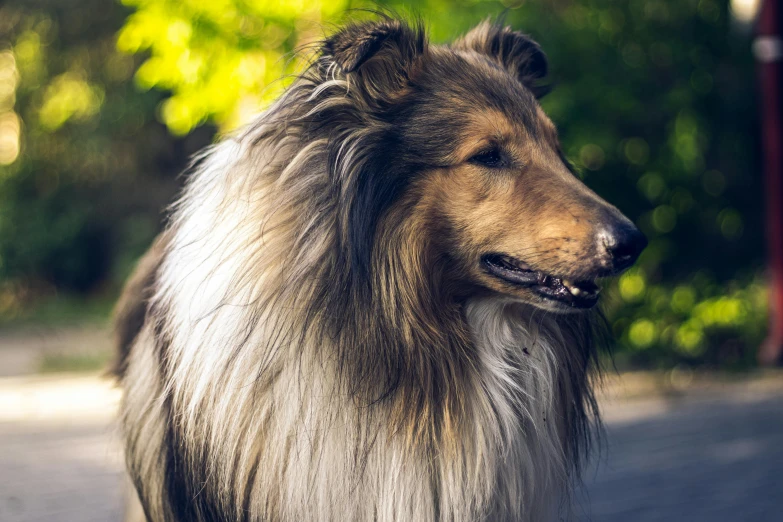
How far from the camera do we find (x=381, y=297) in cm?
251

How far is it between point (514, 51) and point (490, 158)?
690mm

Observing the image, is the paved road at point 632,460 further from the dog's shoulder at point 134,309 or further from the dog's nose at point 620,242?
the dog's nose at point 620,242

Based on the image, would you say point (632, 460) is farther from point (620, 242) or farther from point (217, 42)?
point (217, 42)

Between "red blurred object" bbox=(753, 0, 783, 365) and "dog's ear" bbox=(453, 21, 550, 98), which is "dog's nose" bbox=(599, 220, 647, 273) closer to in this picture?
"dog's ear" bbox=(453, 21, 550, 98)

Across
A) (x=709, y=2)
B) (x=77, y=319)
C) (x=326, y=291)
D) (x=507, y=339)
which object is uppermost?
(x=709, y=2)

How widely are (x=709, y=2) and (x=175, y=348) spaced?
6330 millimetres

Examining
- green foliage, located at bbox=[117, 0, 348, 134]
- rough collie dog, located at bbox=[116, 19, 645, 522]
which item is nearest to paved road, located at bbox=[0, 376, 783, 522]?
rough collie dog, located at bbox=[116, 19, 645, 522]

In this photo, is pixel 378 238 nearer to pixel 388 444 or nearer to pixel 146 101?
pixel 388 444

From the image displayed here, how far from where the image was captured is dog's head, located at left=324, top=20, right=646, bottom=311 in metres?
2.46

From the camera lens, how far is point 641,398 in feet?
21.8

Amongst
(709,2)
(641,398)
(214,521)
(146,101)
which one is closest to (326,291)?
(214,521)

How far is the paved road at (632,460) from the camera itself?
4.31 metres

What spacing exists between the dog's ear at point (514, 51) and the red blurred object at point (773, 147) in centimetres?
490

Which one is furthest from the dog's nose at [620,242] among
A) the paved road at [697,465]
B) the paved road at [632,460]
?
the paved road at [632,460]
